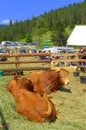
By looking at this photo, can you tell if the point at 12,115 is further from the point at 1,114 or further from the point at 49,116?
the point at 49,116

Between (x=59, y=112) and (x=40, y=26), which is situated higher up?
(x=40, y=26)

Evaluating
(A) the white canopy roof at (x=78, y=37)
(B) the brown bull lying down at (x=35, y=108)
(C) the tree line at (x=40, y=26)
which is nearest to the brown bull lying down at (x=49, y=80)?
(B) the brown bull lying down at (x=35, y=108)

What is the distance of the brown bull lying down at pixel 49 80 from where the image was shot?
11024 millimetres

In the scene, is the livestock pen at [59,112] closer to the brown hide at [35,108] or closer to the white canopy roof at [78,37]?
the brown hide at [35,108]

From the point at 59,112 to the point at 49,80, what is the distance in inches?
83.2

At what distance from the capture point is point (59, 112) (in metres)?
9.16

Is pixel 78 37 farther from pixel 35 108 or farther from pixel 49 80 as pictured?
pixel 35 108

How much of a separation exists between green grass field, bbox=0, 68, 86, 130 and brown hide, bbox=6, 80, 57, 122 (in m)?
0.12

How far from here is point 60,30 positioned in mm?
92500

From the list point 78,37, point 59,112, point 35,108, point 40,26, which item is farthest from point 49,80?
point 40,26

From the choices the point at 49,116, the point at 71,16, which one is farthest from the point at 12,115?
the point at 71,16

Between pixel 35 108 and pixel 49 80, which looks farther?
pixel 49 80

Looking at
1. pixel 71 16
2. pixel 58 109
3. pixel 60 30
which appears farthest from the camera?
pixel 71 16

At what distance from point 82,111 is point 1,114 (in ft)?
7.55
